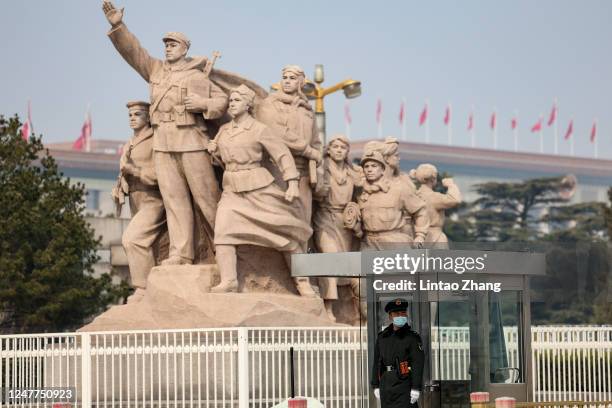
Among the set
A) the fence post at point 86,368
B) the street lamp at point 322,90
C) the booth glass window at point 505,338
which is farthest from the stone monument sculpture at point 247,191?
the street lamp at point 322,90

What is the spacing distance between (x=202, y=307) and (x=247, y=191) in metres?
1.42

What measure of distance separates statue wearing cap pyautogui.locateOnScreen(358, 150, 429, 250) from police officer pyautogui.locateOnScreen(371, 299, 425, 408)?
7096 millimetres

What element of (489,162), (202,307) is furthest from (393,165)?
(489,162)

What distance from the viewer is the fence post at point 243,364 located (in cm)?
1773

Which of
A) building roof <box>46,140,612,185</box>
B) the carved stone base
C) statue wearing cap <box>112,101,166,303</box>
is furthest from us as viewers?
building roof <box>46,140,612,185</box>

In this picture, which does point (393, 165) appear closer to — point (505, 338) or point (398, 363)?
point (505, 338)

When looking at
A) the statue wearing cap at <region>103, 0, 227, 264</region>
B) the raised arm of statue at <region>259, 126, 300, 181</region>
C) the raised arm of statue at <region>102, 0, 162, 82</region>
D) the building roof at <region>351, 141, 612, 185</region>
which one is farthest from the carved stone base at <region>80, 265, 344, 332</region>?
the building roof at <region>351, 141, 612, 185</region>

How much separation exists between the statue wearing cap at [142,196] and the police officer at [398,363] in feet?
22.3

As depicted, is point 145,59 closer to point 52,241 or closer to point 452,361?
point 452,361

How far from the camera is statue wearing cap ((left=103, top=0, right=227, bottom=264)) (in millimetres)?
19469

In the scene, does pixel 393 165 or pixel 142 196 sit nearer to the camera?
pixel 142 196

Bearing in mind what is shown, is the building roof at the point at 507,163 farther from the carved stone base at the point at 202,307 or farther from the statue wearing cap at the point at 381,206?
the carved stone base at the point at 202,307

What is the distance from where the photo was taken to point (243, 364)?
1777cm

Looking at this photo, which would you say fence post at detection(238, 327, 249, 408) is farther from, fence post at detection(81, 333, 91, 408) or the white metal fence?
fence post at detection(81, 333, 91, 408)
